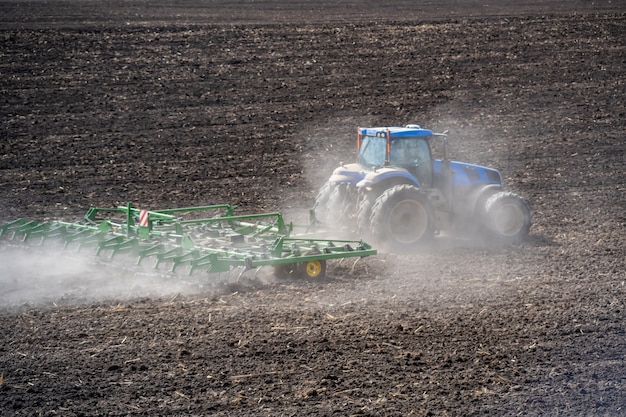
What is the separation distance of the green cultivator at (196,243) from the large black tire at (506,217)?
2115mm

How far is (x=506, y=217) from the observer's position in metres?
13.4

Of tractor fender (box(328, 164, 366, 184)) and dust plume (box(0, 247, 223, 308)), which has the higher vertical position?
tractor fender (box(328, 164, 366, 184))

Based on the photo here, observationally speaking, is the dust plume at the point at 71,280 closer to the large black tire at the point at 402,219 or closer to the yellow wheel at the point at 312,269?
the yellow wheel at the point at 312,269

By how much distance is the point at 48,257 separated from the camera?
12.1 m

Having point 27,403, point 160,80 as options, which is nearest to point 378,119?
point 160,80

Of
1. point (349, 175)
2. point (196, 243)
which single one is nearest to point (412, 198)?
point (349, 175)

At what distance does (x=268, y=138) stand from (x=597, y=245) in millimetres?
8251

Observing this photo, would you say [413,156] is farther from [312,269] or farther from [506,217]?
[312,269]

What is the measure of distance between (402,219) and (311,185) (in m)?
4.44

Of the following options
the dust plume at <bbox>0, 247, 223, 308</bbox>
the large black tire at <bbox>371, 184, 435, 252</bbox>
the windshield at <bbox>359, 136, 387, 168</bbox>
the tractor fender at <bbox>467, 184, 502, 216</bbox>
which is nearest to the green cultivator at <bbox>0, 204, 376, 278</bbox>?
the dust plume at <bbox>0, 247, 223, 308</bbox>

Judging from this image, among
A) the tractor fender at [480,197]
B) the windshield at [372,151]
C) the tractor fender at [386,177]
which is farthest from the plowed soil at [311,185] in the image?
the windshield at [372,151]

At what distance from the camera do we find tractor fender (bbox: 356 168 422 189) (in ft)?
42.0

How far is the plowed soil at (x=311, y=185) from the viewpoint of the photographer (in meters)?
8.07

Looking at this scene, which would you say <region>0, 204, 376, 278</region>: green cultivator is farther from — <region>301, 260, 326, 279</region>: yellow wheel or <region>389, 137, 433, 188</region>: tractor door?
<region>389, 137, 433, 188</region>: tractor door
